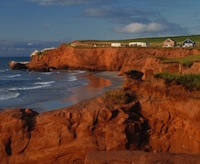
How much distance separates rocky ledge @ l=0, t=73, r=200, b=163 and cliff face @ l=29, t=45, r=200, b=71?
195 ft

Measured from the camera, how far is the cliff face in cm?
7919

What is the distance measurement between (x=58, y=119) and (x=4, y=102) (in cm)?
2294

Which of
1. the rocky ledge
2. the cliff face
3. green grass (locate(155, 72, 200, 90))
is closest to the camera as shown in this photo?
the rocky ledge

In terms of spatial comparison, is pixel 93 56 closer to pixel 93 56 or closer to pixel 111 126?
pixel 93 56

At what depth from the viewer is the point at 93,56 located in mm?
87312

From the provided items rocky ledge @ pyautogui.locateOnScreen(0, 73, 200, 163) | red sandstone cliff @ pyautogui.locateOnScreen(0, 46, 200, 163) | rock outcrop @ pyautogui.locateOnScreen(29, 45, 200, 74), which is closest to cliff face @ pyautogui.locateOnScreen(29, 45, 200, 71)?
rock outcrop @ pyautogui.locateOnScreen(29, 45, 200, 74)

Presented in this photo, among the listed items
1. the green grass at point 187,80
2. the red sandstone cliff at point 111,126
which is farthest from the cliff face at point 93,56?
the red sandstone cliff at point 111,126

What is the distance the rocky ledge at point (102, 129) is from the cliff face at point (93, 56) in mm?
59302

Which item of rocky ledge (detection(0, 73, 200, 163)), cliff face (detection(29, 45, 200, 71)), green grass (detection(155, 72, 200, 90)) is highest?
green grass (detection(155, 72, 200, 90))

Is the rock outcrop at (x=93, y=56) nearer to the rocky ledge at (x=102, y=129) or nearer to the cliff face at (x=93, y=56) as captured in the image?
the cliff face at (x=93, y=56)

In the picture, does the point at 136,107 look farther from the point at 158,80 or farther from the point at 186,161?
the point at 186,161

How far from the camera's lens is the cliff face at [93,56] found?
79188 millimetres

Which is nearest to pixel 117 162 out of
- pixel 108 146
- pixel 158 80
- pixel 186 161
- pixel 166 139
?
pixel 186 161

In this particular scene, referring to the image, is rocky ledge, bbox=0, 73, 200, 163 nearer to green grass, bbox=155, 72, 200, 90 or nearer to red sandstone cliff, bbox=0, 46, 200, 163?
red sandstone cliff, bbox=0, 46, 200, 163
